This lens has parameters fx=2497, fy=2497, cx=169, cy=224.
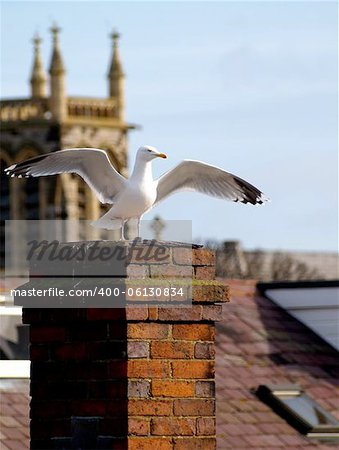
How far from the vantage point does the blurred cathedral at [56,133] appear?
341 feet

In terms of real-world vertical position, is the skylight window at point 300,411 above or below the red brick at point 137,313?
above

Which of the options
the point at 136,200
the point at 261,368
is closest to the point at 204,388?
the point at 136,200

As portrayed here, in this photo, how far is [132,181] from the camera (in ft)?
46.9

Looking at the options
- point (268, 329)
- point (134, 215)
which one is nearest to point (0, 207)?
point (268, 329)

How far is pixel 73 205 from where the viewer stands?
106 m

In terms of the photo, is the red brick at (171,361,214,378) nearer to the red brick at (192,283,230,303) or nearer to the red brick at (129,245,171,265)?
the red brick at (192,283,230,303)

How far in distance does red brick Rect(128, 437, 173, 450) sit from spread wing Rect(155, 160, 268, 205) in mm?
2111

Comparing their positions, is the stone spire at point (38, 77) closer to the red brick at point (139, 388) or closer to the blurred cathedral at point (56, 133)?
the blurred cathedral at point (56, 133)

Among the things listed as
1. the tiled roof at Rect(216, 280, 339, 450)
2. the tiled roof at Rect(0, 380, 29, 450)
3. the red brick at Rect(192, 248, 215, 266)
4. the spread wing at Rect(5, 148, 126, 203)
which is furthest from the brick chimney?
the tiled roof at Rect(216, 280, 339, 450)

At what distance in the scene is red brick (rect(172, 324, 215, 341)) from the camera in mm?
13048

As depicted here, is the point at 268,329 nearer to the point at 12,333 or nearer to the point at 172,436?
the point at 12,333

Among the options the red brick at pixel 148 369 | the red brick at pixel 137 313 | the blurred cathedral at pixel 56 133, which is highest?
the blurred cathedral at pixel 56 133

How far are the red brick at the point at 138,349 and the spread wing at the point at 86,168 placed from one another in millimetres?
1842

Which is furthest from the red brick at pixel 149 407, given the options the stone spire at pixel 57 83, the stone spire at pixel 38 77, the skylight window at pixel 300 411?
the stone spire at pixel 38 77
